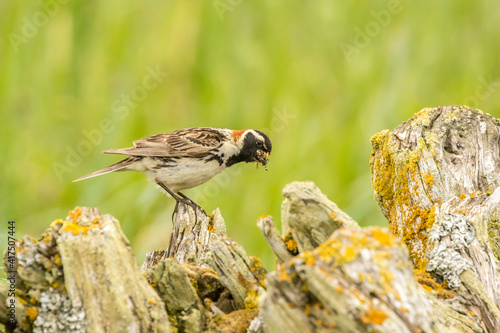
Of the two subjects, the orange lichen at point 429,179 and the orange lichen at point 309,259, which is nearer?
the orange lichen at point 309,259

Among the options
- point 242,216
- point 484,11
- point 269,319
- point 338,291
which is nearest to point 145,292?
point 269,319

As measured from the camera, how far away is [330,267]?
3.13 meters

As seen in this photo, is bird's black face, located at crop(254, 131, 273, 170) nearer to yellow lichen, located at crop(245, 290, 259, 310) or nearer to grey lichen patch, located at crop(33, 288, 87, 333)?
yellow lichen, located at crop(245, 290, 259, 310)

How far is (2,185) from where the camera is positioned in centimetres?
736

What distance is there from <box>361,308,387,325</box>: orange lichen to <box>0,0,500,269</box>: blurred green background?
4372mm

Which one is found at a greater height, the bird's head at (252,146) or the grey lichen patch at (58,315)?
the bird's head at (252,146)

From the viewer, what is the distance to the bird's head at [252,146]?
7453mm

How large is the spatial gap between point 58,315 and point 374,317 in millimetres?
1482

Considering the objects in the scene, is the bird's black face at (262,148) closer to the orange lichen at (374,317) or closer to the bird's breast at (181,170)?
the bird's breast at (181,170)

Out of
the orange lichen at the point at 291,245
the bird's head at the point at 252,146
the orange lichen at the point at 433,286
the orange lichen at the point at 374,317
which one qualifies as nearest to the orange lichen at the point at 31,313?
the orange lichen at the point at 291,245

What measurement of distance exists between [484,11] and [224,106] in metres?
3.26

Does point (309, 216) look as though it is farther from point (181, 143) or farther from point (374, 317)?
point (181, 143)

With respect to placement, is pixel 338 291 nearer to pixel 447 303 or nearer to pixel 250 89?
pixel 447 303

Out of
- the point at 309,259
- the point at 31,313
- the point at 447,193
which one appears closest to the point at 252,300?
the point at 309,259
